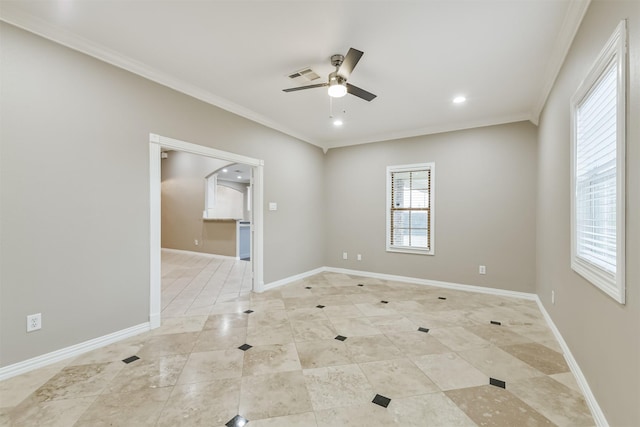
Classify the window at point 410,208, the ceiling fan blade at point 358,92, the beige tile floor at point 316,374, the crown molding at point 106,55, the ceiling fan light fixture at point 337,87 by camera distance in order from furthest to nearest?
the window at point 410,208 < the ceiling fan blade at point 358,92 < the ceiling fan light fixture at point 337,87 < the crown molding at point 106,55 < the beige tile floor at point 316,374

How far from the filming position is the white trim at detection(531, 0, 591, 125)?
186cm

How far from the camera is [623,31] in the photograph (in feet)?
4.33

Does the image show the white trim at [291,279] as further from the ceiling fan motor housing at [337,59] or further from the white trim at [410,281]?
the ceiling fan motor housing at [337,59]

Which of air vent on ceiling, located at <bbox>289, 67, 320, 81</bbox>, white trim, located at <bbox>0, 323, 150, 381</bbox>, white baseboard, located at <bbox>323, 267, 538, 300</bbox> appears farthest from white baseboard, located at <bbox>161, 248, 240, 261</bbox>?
air vent on ceiling, located at <bbox>289, 67, 320, 81</bbox>

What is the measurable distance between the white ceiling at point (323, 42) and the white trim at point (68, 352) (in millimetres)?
2606

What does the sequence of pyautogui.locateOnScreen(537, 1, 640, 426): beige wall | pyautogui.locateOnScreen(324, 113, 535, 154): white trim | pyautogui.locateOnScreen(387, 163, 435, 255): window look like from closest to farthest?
pyautogui.locateOnScreen(537, 1, 640, 426): beige wall < pyautogui.locateOnScreen(324, 113, 535, 154): white trim < pyautogui.locateOnScreen(387, 163, 435, 255): window

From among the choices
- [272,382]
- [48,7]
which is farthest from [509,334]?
[48,7]

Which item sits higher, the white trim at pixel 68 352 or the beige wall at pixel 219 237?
the beige wall at pixel 219 237

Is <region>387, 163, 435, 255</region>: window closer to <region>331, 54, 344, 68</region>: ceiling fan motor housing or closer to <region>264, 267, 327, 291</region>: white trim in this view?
<region>264, 267, 327, 291</region>: white trim

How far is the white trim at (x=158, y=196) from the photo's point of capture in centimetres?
282

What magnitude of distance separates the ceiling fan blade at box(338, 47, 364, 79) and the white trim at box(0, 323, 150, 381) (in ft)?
10.6

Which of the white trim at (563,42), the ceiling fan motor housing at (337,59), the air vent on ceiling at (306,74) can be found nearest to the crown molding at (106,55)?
the air vent on ceiling at (306,74)

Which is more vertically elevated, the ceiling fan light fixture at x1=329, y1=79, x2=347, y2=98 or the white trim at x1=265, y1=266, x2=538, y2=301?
the ceiling fan light fixture at x1=329, y1=79, x2=347, y2=98

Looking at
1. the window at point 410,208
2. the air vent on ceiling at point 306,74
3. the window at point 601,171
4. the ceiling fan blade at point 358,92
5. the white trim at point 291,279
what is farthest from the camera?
the window at point 410,208
